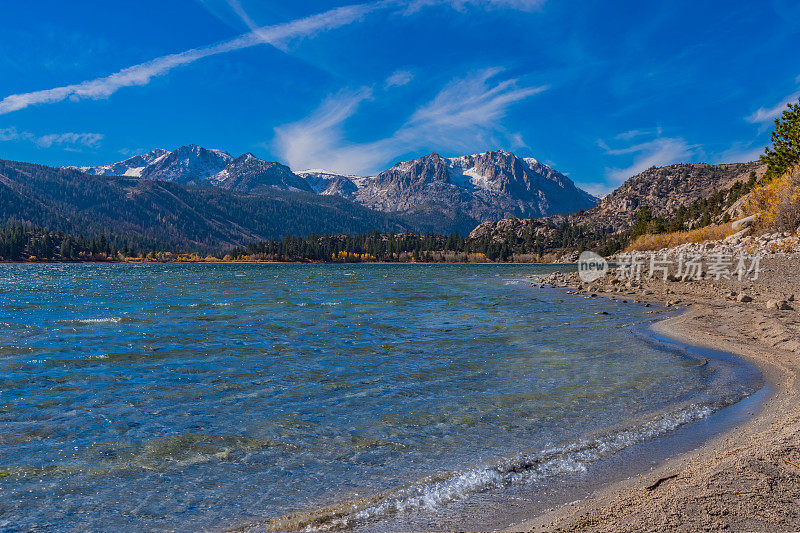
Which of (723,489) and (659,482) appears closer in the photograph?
(723,489)

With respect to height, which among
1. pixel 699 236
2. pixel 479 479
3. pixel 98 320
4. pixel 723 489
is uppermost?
pixel 699 236

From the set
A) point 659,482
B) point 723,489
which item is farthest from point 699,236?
point 723,489

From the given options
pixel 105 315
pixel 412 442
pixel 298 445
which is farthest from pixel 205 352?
pixel 105 315

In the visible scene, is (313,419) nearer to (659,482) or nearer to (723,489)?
(659,482)

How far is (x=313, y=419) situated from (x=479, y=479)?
401cm

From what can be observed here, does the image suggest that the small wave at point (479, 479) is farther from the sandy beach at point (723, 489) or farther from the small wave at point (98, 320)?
the small wave at point (98, 320)

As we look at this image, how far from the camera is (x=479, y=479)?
671 cm

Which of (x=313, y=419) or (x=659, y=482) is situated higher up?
(x=659, y=482)

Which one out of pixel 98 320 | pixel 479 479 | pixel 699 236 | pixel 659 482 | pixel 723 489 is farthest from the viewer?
pixel 699 236

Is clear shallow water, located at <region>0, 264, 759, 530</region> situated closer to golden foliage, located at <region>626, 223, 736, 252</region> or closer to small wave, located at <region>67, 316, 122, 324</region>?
small wave, located at <region>67, 316, 122, 324</region>

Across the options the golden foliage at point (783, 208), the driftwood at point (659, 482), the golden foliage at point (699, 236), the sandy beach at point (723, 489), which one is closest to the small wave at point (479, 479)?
the sandy beach at point (723, 489)

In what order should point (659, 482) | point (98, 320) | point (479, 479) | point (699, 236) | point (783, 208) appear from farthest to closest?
point (699, 236), point (783, 208), point (98, 320), point (479, 479), point (659, 482)

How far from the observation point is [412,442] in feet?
27.2

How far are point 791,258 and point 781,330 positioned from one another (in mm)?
20376
